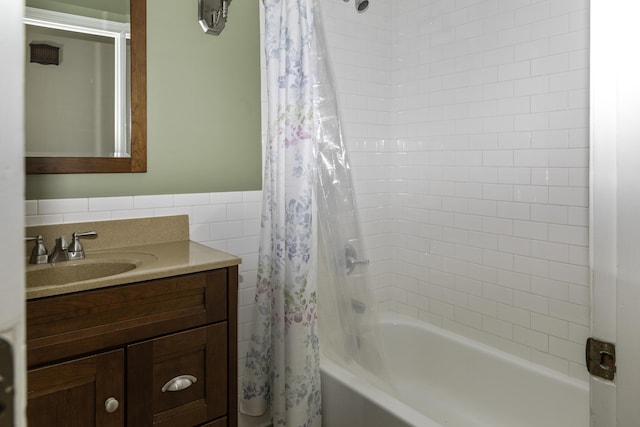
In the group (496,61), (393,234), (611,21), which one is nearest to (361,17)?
(496,61)

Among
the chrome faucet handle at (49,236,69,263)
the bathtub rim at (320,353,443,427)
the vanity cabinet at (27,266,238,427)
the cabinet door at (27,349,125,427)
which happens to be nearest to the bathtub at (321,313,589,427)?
the bathtub rim at (320,353,443,427)

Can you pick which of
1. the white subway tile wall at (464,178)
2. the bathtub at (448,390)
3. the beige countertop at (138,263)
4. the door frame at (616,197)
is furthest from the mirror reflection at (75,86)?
the door frame at (616,197)

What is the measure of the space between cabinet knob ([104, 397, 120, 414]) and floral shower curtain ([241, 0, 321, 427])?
687 millimetres

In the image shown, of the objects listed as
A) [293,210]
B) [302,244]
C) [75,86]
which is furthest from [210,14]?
[302,244]

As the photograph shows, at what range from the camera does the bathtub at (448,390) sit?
168 centimetres

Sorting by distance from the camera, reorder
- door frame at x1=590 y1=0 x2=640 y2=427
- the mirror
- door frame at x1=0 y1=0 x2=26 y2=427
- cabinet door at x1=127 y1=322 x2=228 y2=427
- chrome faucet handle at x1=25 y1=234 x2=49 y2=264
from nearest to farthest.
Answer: door frame at x1=0 y1=0 x2=26 y2=427
door frame at x1=590 y1=0 x2=640 y2=427
cabinet door at x1=127 y1=322 x2=228 y2=427
chrome faucet handle at x1=25 y1=234 x2=49 y2=264
the mirror

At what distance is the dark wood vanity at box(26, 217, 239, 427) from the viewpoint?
3.65 ft

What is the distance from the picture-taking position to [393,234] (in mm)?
2633

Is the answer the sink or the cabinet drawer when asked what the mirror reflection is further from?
the cabinet drawer

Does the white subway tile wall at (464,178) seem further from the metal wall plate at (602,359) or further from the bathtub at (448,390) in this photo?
the metal wall plate at (602,359)

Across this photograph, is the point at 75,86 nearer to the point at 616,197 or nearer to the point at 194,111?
the point at 194,111

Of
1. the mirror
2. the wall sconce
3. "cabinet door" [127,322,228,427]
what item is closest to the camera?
"cabinet door" [127,322,228,427]

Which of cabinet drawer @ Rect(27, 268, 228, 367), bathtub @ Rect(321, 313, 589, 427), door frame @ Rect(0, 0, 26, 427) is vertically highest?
door frame @ Rect(0, 0, 26, 427)

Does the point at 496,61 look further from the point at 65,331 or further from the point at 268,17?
the point at 65,331
